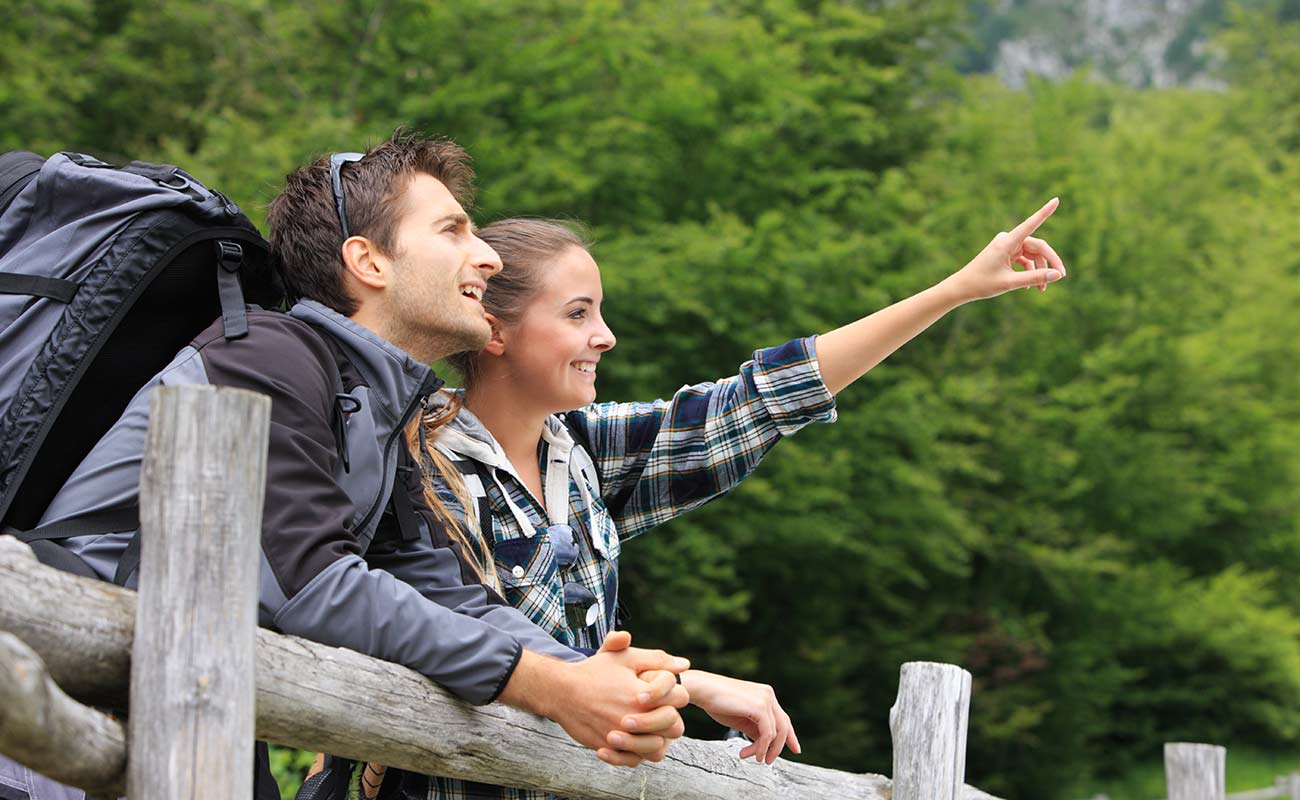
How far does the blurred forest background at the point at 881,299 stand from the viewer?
12109 mm

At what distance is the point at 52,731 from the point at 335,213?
112 cm

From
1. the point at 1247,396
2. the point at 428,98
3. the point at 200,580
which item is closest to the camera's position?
the point at 200,580

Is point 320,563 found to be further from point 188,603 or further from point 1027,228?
point 1027,228

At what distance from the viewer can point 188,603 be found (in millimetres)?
1531

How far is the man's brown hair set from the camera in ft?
7.54

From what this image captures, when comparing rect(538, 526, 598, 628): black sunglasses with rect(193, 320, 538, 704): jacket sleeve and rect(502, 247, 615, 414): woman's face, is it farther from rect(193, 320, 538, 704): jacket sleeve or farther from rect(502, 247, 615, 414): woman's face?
rect(193, 320, 538, 704): jacket sleeve

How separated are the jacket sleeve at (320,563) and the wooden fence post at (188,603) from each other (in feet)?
0.79

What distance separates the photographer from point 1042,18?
2483 inches

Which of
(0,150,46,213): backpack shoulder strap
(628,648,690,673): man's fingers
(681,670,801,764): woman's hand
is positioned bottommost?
(628,648,690,673): man's fingers

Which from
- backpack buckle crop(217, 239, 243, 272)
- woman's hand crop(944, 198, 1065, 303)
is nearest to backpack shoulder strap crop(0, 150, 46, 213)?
backpack buckle crop(217, 239, 243, 272)

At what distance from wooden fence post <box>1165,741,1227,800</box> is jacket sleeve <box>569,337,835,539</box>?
2.50 m

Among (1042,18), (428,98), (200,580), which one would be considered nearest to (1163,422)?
(428,98)

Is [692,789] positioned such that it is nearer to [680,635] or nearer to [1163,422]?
[680,635]

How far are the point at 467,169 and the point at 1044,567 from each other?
13.9 metres
